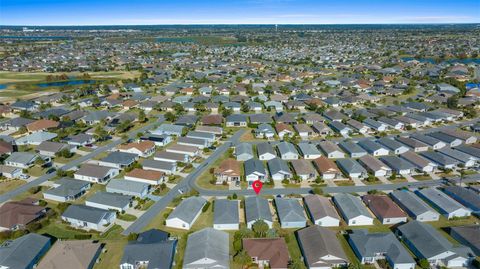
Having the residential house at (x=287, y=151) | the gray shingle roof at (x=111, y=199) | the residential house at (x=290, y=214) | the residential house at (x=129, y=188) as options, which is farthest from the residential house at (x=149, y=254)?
the residential house at (x=287, y=151)

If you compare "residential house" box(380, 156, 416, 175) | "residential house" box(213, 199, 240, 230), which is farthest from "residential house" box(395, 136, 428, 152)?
"residential house" box(213, 199, 240, 230)

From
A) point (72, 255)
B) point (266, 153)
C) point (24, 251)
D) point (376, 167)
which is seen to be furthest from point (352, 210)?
point (24, 251)

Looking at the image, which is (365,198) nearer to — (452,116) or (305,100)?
(452,116)

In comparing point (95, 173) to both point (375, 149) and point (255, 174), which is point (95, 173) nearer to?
point (255, 174)

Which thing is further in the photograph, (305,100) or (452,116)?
(305,100)

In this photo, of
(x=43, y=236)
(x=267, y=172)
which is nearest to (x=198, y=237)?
(x=43, y=236)

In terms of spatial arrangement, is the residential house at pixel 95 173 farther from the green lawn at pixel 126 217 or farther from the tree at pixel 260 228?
the tree at pixel 260 228
